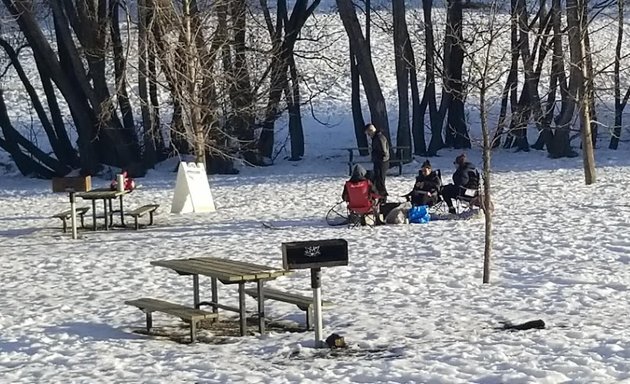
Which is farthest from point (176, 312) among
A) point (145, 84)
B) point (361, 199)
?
point (145, 84)

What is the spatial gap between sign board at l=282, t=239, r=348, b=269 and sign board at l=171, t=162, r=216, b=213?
12379 millimetres

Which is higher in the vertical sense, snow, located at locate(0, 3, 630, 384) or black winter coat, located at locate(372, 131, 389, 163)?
black winter coat, located at locate(372, 131, 389, 163)

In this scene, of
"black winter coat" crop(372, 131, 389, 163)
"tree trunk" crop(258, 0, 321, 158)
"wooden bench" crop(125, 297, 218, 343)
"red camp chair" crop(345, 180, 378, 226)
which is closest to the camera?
"wooden bench" crop(125, 297, 218, 343)

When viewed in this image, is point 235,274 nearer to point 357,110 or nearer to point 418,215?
point 418,215

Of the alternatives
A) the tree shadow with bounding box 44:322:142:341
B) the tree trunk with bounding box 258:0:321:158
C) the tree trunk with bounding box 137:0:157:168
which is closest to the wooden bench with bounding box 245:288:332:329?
the tree shadow with bounding box 44:322:142:341

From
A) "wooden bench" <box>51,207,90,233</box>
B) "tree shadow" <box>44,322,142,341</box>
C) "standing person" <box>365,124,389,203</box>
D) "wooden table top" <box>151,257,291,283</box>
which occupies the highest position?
"standing person" <box>365,124,389,203</box>

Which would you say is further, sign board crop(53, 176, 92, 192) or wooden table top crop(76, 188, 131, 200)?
wooden table top crop(76, 188, 131, 200)

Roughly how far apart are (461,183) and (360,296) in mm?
7369

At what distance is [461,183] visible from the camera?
61.5ft

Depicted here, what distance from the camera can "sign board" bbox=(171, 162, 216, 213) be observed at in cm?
2136

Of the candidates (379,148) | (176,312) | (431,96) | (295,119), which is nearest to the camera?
(176,312)

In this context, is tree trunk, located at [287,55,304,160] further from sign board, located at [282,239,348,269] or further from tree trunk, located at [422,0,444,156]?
sign board, located at [282,239,348,269]

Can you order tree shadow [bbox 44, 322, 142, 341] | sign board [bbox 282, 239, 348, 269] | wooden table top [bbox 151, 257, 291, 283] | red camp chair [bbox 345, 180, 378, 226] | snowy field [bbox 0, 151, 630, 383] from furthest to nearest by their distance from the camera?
red camp chair [bbox 345, 180, 378, 226], tree shadow [bbox 44, 322, 142, 341], wooden table top [bbox 151, 257, 291, 283], sign board [bbox 282, 239, 348, 269], snowy field [bbox 0, 151, 630, 383]

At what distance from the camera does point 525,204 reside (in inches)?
795
